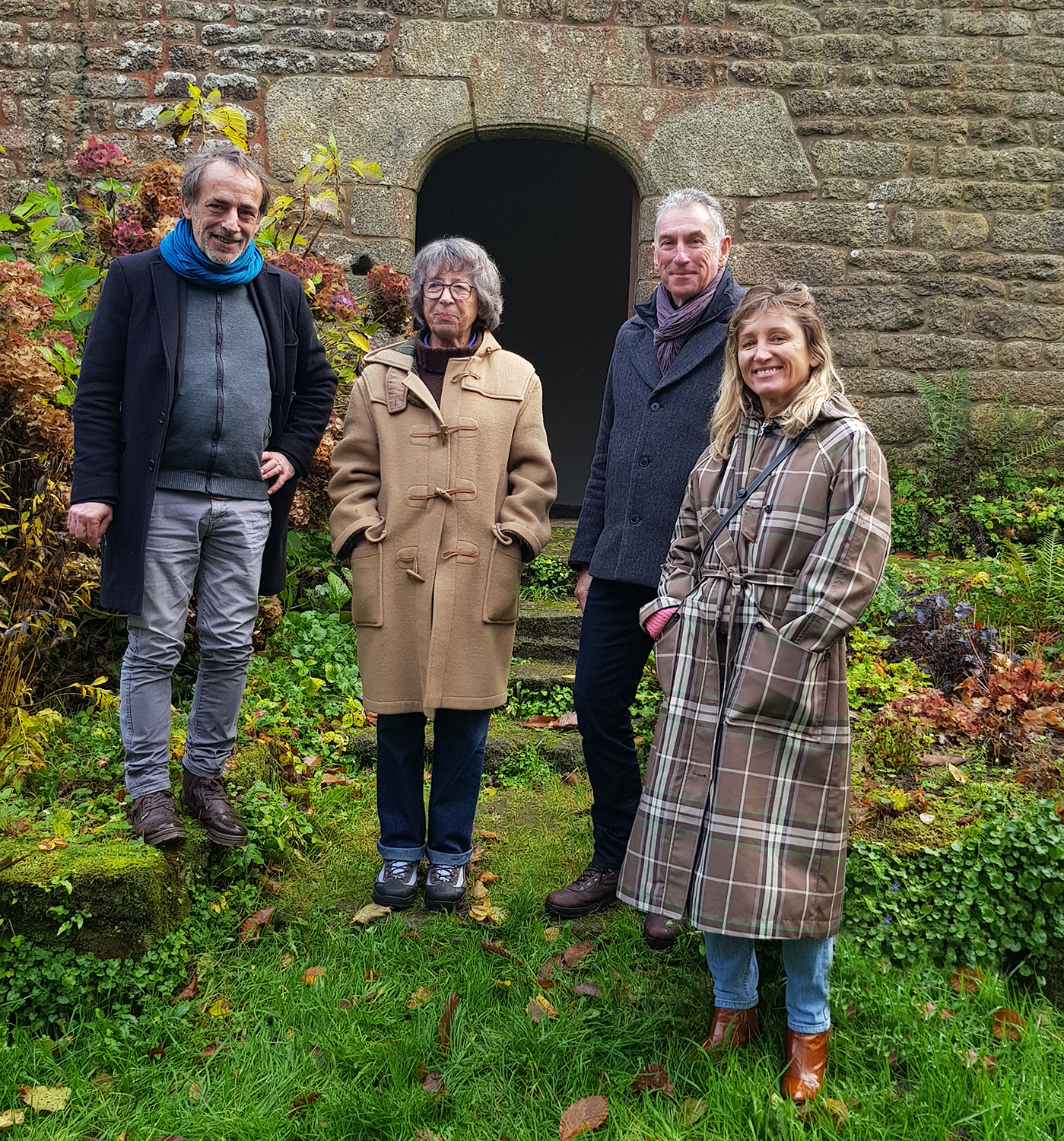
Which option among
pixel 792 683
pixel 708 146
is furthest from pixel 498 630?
pixel 708 146

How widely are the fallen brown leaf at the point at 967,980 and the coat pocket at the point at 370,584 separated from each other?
1.84 metres

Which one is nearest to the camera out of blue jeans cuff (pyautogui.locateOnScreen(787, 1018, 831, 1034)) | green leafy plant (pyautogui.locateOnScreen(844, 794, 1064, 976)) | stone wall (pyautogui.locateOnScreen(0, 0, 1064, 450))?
blue jeans cuff (pyautogui.locateOnScreen(787, 1018, 831, 1034))

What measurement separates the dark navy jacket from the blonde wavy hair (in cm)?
31

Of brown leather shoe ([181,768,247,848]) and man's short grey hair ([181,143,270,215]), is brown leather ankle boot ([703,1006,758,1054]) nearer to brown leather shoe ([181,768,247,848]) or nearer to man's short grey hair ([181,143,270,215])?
brown leather shoe ([181,768,247,848])

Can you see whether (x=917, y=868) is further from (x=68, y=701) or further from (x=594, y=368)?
(x=594, y=368)

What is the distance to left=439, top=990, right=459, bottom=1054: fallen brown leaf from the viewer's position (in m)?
2.50

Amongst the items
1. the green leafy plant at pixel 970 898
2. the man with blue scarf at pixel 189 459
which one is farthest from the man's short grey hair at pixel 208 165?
the green leafy plant at pixel 970 898

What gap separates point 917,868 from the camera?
283 centimetres

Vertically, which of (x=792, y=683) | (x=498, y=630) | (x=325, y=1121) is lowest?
(x=325, y=1121)

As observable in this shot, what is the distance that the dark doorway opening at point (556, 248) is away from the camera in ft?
33.8

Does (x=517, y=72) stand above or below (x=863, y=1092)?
above

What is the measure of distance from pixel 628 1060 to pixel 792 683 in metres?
1.03

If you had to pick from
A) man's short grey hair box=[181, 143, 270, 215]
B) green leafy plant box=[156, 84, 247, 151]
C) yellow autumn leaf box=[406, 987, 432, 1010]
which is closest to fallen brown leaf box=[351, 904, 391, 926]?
yellow autumn leaf box=[406, 987, 432, 1010]

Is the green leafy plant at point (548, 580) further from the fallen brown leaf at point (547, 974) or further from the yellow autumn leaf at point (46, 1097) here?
the yellow autumn leaf at point (46, 1097)
